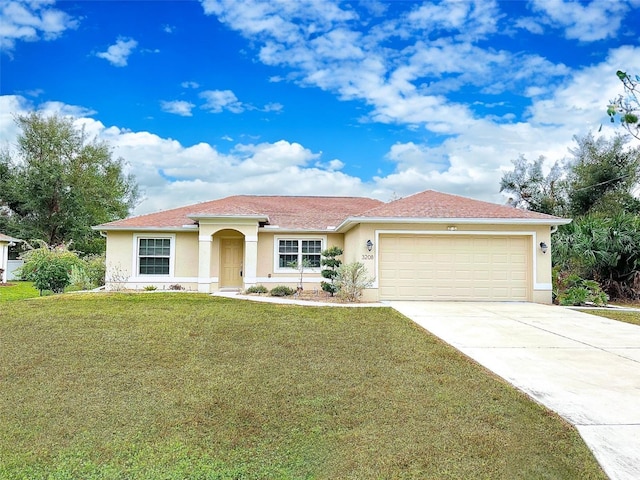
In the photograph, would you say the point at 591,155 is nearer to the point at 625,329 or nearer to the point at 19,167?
the point at 625,329

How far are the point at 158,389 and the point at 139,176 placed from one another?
3708 cm

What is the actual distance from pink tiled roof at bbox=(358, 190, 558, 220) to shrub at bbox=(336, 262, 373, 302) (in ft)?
5.84

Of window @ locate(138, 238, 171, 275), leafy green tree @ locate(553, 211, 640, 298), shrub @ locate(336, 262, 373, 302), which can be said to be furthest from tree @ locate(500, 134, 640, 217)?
window @ locate(138, 238, 171, 275)

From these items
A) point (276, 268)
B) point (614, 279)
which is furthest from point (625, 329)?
point (276, 268)

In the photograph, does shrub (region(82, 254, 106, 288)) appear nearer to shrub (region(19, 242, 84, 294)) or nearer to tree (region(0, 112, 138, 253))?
shrub (region(19, 242, 84, 294))

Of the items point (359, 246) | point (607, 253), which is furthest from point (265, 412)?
point (607, 253)

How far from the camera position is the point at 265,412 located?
4676mm

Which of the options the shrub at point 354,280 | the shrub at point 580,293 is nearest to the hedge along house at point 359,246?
the shrub at point 354,280

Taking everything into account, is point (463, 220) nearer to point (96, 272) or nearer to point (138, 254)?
point (138, 254)

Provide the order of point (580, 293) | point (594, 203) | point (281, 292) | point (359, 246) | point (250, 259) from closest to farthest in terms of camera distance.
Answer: point (580, 293) → point (359, 246) → point (281, 292) → point (250, 259) → point (594, 203)

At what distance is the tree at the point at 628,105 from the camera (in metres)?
2.10

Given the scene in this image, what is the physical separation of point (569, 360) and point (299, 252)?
12.6m

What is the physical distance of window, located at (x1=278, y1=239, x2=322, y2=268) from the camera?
18.0 meters

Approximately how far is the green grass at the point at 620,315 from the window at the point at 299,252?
32.7ft
